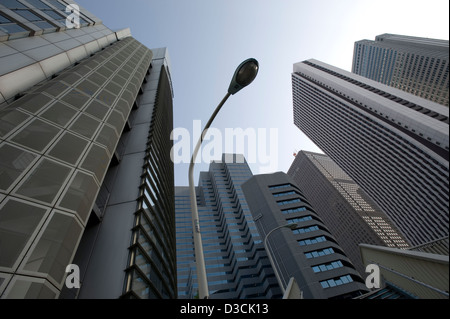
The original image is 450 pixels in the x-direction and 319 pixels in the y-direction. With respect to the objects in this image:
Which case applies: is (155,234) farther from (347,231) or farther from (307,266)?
(347,231)

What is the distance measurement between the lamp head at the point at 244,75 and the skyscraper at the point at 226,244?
233 ft

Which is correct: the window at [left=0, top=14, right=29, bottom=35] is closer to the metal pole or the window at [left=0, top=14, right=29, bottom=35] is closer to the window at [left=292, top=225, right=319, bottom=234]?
the metal pole

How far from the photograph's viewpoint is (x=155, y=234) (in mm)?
13359

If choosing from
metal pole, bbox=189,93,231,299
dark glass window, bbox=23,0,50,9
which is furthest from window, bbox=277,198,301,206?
metal pole, bbox=189,93,231,299

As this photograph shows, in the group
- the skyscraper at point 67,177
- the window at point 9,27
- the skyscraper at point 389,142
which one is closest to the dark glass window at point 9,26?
the window at point 9,27

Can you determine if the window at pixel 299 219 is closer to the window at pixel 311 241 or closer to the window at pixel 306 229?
the window at pixel 306 229

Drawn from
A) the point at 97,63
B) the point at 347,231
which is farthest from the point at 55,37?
the point at 347,231

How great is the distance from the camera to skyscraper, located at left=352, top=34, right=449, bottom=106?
106812 millimetres

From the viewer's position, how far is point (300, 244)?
60875mm

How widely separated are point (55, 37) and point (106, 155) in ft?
45.3
